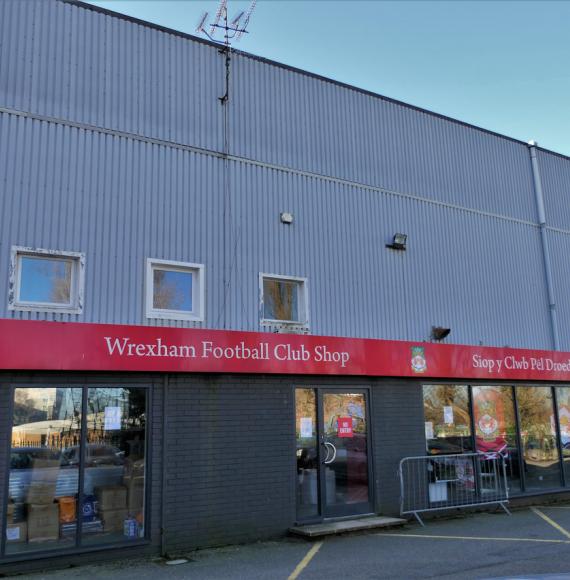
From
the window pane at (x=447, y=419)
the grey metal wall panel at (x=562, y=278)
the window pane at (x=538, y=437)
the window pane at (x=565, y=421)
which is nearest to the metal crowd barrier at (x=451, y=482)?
the window pane at (x=447, y=419)

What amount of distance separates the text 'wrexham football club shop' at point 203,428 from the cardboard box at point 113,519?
0.01m

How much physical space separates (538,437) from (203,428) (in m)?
7.97

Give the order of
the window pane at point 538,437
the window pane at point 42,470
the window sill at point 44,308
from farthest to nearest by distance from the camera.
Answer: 1. the window pane at point 538,437
2. the window sill at point 44,308
3. the window pane at point 42,470

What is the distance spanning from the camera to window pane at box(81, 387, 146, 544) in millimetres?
8562

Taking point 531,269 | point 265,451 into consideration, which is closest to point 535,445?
point 531,269

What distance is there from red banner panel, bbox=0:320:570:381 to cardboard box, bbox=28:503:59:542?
1.84 meters

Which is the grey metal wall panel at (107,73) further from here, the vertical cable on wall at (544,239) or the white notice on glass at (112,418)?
the vertical cable on wall at (544,239)

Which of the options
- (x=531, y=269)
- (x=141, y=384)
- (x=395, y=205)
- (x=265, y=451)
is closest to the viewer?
(x=141, y=384)

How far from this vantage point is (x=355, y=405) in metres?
11.0

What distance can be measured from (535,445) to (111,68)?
11142 mm

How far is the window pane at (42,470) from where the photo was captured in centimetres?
804

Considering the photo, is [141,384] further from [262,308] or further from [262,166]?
[262,166]

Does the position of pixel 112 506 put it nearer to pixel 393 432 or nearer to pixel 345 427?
pixel 345 427

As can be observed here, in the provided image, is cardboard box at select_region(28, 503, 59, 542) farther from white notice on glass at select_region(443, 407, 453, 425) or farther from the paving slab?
white notice on glass at select_region(443, 407, 453, 425)
